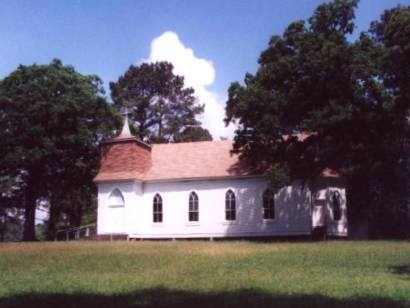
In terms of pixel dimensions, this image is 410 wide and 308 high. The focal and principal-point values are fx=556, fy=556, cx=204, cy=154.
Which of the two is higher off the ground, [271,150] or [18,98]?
[18,98]

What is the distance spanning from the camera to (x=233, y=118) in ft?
Result: 119

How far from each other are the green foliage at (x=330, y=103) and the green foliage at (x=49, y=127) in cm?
1411

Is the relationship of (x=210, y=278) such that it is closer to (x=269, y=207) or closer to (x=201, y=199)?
(x=269, y=207)

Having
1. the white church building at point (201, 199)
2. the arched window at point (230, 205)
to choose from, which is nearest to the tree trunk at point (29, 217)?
the white church building at point (201, 199)

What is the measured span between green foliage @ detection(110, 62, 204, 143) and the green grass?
148 ft

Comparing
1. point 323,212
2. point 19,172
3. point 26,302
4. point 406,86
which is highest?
point 406,86

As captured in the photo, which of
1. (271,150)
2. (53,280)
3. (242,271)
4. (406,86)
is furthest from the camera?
(271,150)

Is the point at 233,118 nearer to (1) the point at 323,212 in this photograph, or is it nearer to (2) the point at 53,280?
(1) the point at 323,212

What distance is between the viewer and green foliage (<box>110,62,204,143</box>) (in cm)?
6969

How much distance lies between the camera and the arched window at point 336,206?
40656 millimetres

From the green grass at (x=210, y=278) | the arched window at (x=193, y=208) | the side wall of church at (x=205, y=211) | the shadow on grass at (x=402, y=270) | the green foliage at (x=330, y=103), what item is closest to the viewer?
the green grass at (x=210, y=278)

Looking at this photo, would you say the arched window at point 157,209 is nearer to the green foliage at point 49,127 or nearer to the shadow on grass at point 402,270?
Answer: the green foliage at point 49,127

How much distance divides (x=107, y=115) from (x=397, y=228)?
975 inches

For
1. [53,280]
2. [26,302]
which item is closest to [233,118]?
[53,280]
